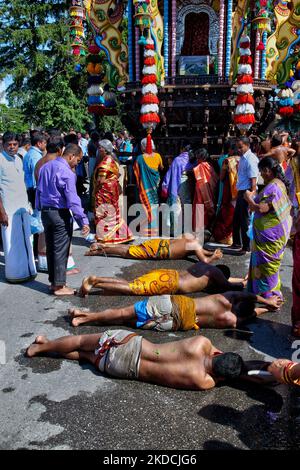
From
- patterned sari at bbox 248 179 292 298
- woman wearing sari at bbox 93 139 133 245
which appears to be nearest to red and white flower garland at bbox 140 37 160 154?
woman wearing sari at bbox 93 139 133 245

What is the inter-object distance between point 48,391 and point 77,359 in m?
0.40

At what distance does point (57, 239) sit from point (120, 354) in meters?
1.95

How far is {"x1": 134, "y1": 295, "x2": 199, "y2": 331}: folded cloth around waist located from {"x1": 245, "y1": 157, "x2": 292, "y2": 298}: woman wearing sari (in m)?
0.97

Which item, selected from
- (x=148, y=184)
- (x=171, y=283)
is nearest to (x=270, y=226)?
(x=171, y=283)

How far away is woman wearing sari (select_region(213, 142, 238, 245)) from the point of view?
6582mm

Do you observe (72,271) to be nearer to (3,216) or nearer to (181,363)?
(3,216)

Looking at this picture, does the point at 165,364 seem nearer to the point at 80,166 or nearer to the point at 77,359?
the point at 77,359

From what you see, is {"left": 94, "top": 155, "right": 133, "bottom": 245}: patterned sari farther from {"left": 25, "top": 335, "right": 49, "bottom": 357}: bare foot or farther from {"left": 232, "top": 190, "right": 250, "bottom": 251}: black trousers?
{"left": 25, "top": 335, "right": 49, "bottom": 357}: bare foot

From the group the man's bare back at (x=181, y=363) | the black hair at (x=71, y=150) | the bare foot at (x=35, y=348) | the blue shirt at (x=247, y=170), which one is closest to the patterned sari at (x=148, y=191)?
the blue shirt at (x=247, y=170)

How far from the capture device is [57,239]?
15.2 feet

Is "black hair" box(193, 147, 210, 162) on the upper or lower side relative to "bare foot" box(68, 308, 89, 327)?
upper

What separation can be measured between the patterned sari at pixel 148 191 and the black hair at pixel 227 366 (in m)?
4.56

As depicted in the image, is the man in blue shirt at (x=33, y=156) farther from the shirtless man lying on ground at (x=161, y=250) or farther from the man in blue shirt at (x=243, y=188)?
the man in blue shirt at (x=243, y=188)
